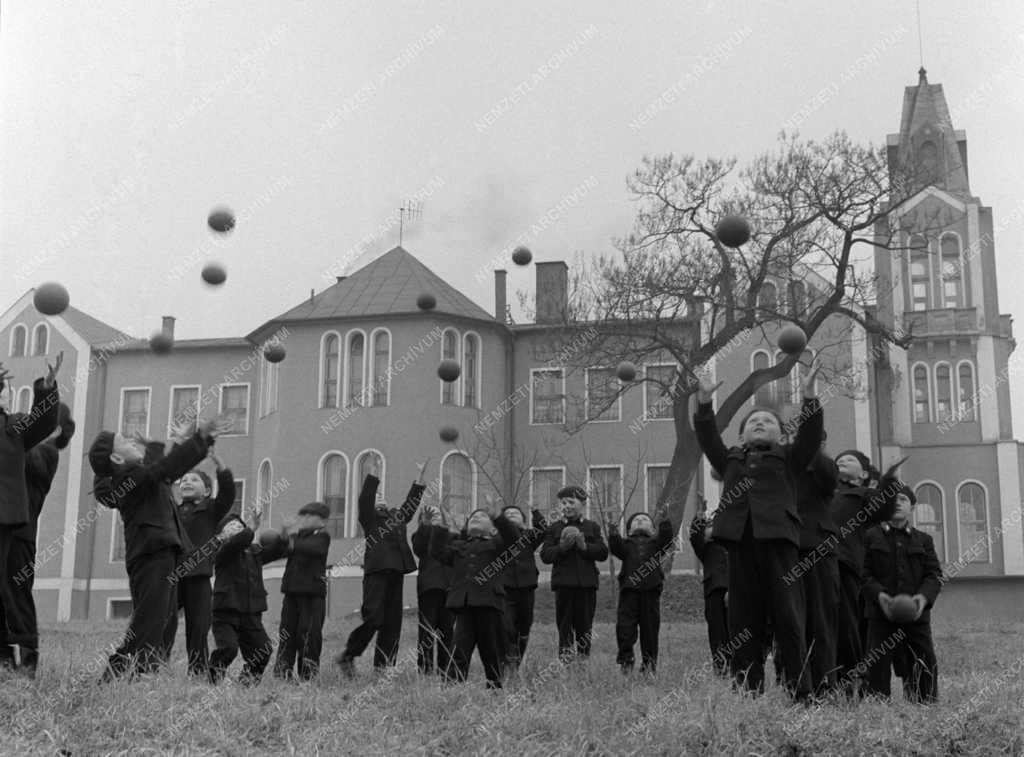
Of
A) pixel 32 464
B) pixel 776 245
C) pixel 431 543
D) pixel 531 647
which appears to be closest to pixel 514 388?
pixel 776 245

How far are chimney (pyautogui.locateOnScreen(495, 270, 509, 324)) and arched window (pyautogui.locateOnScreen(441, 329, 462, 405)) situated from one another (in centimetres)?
222

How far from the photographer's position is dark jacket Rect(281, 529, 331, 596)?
11484 millimetres

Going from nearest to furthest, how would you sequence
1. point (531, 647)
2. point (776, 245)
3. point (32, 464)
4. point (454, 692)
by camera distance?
point (454, 692)
point (32, 464)
point (531, 647)
point (776, 245)

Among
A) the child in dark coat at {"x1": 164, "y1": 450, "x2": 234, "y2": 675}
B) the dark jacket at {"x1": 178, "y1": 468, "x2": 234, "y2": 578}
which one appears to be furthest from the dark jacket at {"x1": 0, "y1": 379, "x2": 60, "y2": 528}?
the dark jacket at {"x1": 178, "y1": 468, "x2": 234, "y2": 578}

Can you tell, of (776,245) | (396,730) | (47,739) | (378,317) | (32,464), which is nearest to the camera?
(47,739)

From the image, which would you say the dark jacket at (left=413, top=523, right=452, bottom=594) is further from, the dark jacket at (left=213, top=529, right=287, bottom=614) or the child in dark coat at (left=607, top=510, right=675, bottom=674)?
the dark jacket at (left=213, top=529, right=287, bottom=614)

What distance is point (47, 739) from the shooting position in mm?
6387

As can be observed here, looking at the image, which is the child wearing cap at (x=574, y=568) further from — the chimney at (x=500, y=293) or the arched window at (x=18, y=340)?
the arched window at (x=18, y=340)

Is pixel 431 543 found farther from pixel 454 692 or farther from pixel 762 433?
pixel 762 433

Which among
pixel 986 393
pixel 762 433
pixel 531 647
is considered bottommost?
pixel 531 647

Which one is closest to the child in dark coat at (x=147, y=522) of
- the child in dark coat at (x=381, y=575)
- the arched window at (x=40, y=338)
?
the child in dark coat at (x=381, y=575)

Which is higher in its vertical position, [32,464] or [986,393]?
[986,393]

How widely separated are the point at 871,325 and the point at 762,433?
2038 centimetres

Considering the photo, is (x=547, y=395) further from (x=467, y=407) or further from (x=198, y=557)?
(x=198, y=557)
